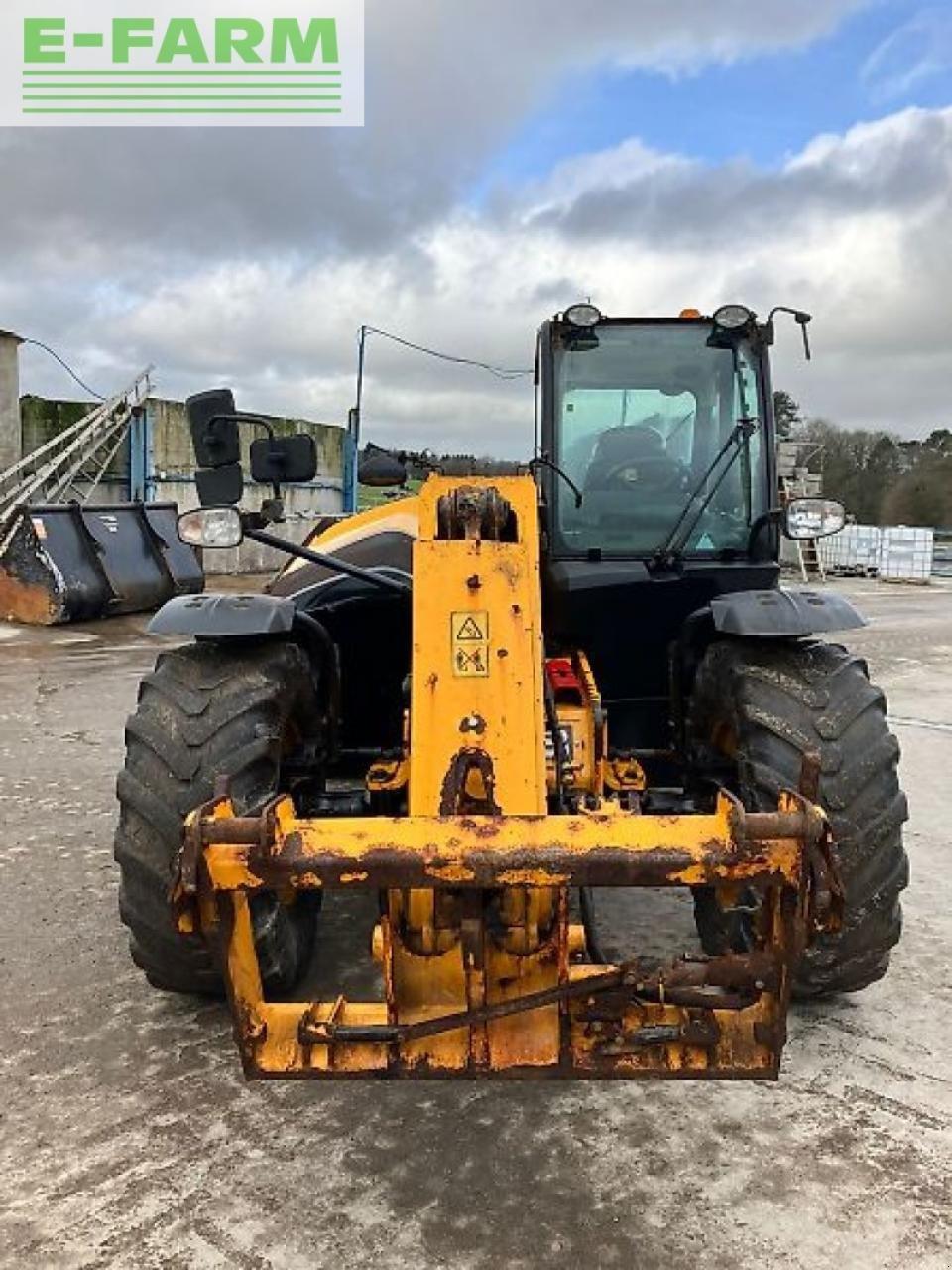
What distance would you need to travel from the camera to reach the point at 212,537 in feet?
11.5

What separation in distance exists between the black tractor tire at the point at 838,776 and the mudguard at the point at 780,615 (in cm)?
13

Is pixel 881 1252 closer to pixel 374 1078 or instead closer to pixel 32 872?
pixel 374 1078

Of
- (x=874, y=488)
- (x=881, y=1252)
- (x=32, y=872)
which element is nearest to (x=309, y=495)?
(x=32, y=872)

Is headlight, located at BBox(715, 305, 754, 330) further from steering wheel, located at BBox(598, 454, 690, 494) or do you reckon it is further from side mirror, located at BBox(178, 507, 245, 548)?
side mirror, located at BBox(178, 507, 245, 548)

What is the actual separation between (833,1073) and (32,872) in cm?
347

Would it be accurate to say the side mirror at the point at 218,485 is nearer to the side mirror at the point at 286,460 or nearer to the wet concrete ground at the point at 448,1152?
the side mirror at the point at 286,460

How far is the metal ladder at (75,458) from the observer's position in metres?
17.0

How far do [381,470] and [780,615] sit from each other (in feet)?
4.33

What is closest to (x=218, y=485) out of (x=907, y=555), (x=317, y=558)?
(x=317, y=558)

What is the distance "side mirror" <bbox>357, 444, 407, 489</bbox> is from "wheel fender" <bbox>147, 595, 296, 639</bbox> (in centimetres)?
48

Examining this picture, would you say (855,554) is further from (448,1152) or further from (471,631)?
(448,1152)

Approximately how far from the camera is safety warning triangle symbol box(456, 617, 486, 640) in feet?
9.50

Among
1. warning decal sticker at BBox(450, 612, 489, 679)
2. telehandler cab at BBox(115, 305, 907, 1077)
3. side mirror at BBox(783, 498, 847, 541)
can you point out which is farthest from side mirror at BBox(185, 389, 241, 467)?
side mirror at BBox(783, 498, 847, 541)

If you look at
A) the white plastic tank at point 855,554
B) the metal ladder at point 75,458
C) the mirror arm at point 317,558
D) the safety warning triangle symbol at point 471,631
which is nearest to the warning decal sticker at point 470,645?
the safety warning triangle symbol at point 471,631
